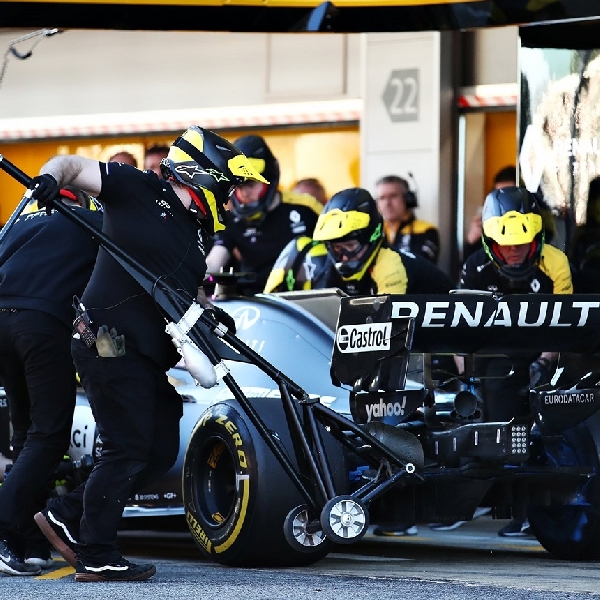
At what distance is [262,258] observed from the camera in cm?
1153

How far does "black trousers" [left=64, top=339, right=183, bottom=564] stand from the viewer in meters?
7.15

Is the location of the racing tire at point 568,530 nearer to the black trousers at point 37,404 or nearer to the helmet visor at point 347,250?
the helmet visor at point 347,250

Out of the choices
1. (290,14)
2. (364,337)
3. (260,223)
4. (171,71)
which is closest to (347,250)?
(260,223)

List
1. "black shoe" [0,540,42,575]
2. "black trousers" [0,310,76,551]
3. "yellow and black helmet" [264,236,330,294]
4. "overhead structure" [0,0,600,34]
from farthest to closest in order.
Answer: "overhead structure" [0,0,600,34] < "yellow and black helmet" [264,236,330,294] < "black trousers" [0,310,76,551] < "black shoe" [0,540,42,575]

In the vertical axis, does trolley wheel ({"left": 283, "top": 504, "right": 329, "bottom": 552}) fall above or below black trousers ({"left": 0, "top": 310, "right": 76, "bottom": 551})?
below

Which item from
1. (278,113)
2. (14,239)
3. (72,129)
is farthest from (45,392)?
(72,129)

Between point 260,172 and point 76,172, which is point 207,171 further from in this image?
point 260,172

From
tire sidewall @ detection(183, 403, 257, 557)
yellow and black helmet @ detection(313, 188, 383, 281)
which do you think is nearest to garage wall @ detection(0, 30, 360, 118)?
yellow and black helmet @ detection(313, 188, 383, 281)

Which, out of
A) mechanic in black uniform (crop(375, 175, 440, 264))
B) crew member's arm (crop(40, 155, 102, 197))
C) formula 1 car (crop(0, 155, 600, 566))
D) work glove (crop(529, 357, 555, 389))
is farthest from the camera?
mechanic in black uniform (crop(375, 175, 440, 264))

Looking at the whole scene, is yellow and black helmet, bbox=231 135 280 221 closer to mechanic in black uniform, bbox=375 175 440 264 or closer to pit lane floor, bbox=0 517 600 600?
mechanic in black uniform, bbox=375 175 440 264

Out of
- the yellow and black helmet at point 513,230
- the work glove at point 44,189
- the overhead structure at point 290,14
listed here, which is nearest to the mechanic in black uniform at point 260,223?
the overhead structure at point 290,14

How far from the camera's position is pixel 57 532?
7359 mm

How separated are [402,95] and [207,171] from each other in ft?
24.6

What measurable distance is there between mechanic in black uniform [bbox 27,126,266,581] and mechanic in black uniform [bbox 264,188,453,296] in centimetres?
233
